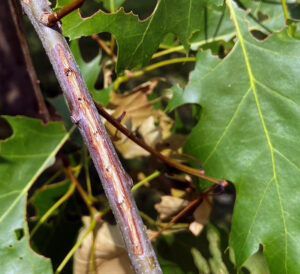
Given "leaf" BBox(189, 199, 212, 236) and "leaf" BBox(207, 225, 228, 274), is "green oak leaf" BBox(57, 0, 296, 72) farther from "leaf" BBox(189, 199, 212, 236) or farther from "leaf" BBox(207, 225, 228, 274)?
"leaf" BBox(207, 225, 228, 274)

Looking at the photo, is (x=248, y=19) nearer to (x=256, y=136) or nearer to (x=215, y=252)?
(x=256, y=136)

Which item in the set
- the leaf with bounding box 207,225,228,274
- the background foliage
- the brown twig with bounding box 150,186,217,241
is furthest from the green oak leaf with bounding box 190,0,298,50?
the leaf with bounding box 207,225,228,274

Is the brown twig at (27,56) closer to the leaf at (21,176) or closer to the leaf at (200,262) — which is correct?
the leaf at (21,176)

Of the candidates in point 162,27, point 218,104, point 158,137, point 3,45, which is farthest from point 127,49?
point 3,45

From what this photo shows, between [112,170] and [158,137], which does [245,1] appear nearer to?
[158,137]

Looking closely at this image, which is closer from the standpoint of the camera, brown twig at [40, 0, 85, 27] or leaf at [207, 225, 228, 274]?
brown twig at [40, 0, 85, 27]

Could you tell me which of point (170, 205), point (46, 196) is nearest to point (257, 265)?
point (170, 205)
